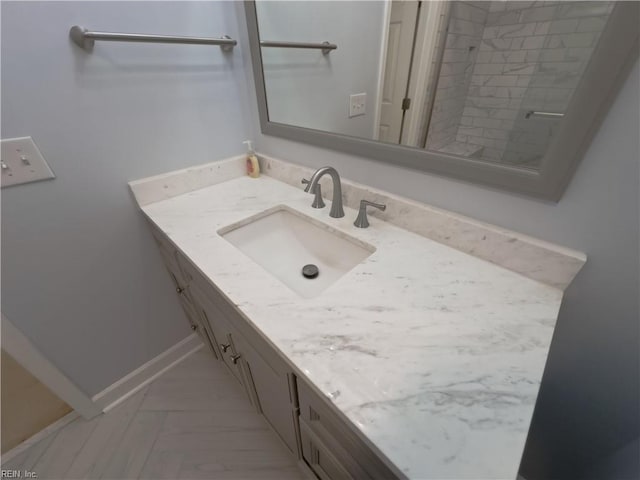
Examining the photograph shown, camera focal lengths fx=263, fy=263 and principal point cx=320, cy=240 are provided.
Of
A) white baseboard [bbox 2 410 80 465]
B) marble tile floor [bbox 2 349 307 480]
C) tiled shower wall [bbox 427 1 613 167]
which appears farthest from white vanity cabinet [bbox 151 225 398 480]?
white baseboard [bbox 2 410 80 465]

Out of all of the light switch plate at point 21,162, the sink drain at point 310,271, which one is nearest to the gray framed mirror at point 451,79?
the sink drain at point 310,271

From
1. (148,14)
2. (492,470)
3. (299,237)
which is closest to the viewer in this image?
(492,470)

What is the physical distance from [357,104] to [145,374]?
63.5 inches

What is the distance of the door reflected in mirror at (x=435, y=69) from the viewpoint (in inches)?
21.5

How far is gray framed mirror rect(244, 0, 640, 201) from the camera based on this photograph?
0.49 m

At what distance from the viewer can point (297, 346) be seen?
1.63 feet

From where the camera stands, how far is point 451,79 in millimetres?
696

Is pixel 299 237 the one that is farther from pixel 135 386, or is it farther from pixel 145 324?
pixel 135 386

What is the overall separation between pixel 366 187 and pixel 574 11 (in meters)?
0.57

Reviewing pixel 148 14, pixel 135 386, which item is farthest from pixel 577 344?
pixel 135 386

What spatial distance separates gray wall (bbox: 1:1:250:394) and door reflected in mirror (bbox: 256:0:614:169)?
0.27m

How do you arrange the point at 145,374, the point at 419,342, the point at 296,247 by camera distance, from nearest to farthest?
the point at 419,342
the point at 296,247
the point at 145,374

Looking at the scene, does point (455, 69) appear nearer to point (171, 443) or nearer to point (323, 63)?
point (323, 63)

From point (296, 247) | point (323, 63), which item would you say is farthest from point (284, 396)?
point (323, 63)
